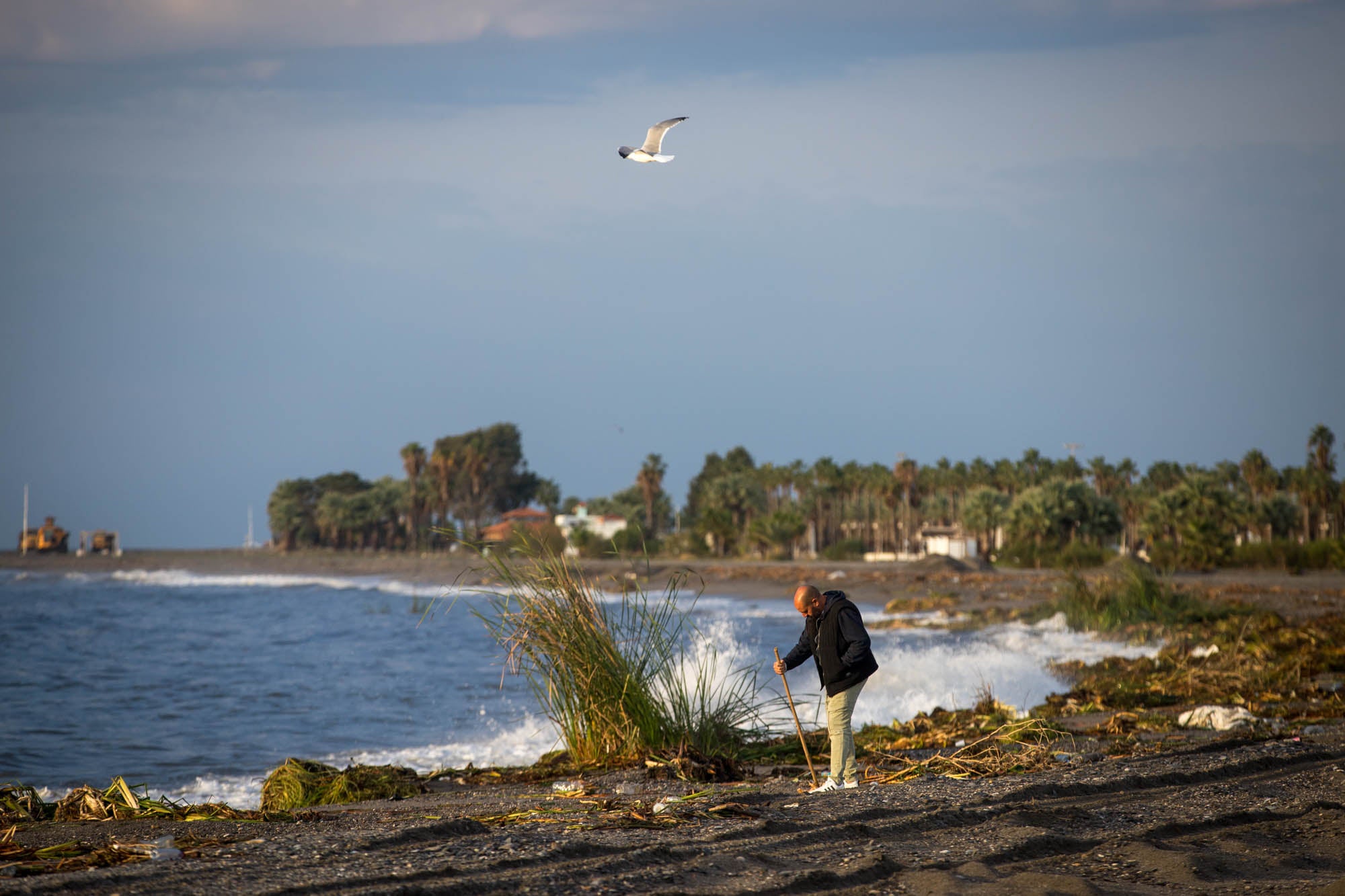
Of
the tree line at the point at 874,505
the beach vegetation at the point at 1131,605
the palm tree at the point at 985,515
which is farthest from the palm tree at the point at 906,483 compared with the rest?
the beach vegetation at the point at 1131,605

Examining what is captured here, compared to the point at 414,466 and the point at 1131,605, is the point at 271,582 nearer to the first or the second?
the point at 414,466

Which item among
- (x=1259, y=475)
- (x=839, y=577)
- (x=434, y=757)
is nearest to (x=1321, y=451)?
(x=1259, y=475)

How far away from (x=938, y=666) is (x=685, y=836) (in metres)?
12.6

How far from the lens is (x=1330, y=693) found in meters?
12.5

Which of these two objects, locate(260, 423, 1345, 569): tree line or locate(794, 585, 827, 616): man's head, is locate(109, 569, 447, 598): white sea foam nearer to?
locate(260, 423, 1345, 569): tree line

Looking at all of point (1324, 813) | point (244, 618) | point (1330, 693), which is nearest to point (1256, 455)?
point (244, 618)

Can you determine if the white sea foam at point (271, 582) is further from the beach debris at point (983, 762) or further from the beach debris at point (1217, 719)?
the beach debris at point (983, 762)

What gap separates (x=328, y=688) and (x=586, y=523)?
7513cm

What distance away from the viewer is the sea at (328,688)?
1241 centimetres

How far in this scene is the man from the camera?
7.55 metres

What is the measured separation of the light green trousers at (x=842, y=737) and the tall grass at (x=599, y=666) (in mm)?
1313

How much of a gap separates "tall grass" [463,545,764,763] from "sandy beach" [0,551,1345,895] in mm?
459

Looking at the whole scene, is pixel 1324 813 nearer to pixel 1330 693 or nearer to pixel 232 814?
pixel 232 814

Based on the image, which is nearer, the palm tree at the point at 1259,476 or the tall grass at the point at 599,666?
the tall grass at the point at 599,666
